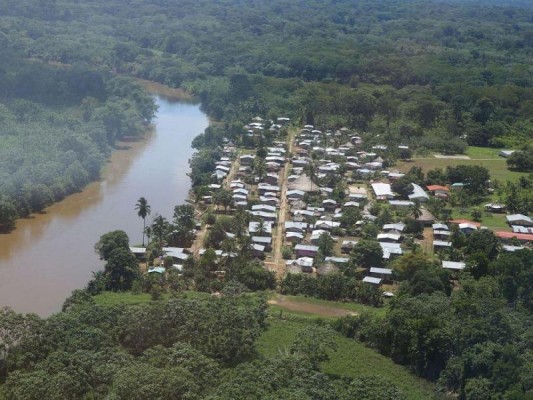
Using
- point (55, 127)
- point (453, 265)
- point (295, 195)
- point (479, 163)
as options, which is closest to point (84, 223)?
point (295, 195)

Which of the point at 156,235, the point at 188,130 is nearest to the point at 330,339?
the point at 156,235

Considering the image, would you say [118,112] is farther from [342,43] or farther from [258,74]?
[342,43]

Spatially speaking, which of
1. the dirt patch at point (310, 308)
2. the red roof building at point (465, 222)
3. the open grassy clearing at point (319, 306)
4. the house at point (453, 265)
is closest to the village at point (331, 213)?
the red roof building at point (465, 222)

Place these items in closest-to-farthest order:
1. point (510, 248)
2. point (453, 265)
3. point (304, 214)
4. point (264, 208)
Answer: point (453, 265) → point (510, 248) → point (304, 214) → point (264, 208)

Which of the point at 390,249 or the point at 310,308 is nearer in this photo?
the point at 310,308

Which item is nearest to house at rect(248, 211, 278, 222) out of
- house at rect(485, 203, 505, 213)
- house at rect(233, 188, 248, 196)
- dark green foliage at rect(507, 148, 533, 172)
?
house at rect(233, 188, 248, 196)

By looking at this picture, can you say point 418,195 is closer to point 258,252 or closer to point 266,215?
point 266,215

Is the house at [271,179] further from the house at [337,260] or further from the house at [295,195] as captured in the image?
the house at [337,260]
